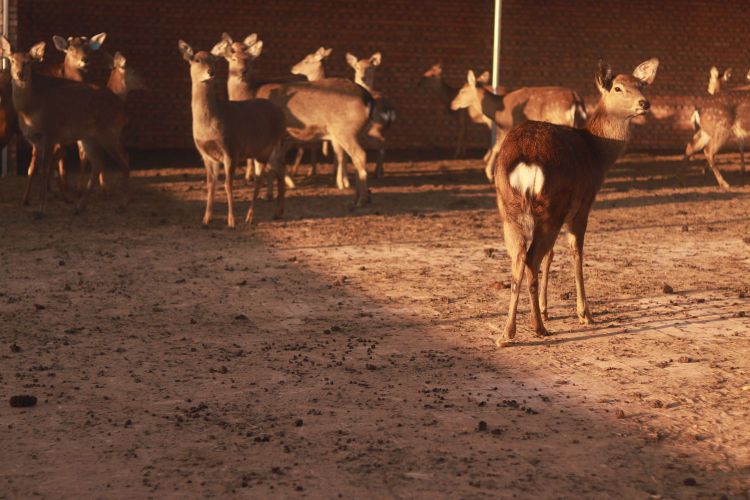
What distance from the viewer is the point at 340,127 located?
14.4 meters

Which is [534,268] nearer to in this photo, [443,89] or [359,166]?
[359,166]

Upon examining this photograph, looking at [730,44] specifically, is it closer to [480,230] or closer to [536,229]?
[480,230]

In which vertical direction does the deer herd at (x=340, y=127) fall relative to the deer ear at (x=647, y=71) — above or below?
below

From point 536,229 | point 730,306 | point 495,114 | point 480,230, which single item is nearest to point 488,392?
point 536,229

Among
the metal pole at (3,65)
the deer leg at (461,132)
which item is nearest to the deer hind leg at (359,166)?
the metal pole at (3,65)

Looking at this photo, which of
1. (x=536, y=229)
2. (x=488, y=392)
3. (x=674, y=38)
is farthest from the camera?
(x=674, y=38)

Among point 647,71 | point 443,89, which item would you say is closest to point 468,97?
point 443,89

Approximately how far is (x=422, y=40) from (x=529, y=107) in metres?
7.14

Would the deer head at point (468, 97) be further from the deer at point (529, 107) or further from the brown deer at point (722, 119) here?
the brown deer at point (722, 119)

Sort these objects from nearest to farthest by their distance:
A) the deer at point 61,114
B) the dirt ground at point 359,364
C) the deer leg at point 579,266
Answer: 1. the dirt ground at point 359,364
2. the deer leg at point 579,266
3. the deer at point 61,114

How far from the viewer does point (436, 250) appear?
452 inches

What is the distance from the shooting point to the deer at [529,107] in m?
16.0

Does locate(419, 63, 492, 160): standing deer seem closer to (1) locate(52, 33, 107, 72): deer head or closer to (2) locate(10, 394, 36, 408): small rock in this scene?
(1) locate(52, 33, 107, 72): deer head

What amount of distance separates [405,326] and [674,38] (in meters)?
18.1
